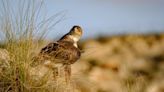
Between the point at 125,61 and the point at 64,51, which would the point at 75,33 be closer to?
the point at 64,51

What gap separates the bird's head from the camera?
34.2 feet

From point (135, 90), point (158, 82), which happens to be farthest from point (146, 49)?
point (135, 90)

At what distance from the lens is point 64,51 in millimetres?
9844

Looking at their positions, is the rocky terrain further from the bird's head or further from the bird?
the bird

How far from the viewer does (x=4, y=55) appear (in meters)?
9.41

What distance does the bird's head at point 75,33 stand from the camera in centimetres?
1043

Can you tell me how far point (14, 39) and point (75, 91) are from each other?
0.94 m

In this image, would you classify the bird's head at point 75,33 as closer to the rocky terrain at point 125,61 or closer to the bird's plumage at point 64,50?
the bird's plumage at point 64,50

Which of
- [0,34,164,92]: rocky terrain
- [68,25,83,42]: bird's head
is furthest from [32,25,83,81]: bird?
[0,34,164,92]: rocky terrain

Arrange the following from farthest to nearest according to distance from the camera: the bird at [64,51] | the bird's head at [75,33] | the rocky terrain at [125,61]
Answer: the rocky terrain at [125,61]
the bird's head at [75,33]
the bird at [64,51]

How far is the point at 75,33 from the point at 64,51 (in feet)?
2.23

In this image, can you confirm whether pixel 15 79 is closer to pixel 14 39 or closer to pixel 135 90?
pixel 14 39

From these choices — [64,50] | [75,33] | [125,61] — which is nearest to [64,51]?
[64,50]

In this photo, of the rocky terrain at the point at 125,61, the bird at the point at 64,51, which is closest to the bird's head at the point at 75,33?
the bird at the point at 64,51
